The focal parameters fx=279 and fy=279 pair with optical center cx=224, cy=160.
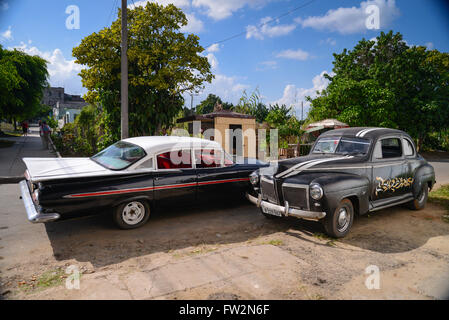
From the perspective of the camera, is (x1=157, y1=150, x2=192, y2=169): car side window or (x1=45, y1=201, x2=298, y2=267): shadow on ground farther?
(x1=157, y1=150, x2=192, y2=169): car side window

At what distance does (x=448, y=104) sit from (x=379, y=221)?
20.7 metres

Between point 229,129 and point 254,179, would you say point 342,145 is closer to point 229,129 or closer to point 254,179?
point 254,179

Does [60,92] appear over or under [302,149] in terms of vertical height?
over

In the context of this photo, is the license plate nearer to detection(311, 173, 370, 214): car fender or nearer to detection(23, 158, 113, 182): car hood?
detection(311, 173, 370, 214): car fender

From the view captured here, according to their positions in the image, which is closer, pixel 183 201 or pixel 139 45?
pixel 183 201

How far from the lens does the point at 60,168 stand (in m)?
4.49

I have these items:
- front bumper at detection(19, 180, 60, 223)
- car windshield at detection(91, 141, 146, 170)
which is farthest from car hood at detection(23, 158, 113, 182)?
front bumper at detection(19, 180, 60, 223)

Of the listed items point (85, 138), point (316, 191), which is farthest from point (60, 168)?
point (85, 138)

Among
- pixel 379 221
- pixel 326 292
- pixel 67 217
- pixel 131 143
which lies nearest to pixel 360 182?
pixel 379 221

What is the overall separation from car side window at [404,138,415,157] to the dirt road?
138 cm

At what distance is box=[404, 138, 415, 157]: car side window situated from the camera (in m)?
5.81

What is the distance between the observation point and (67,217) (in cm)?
397

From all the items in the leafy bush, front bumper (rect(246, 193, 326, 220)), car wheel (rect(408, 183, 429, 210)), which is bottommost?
car wheel (rect(408, 183, 429, 210))
